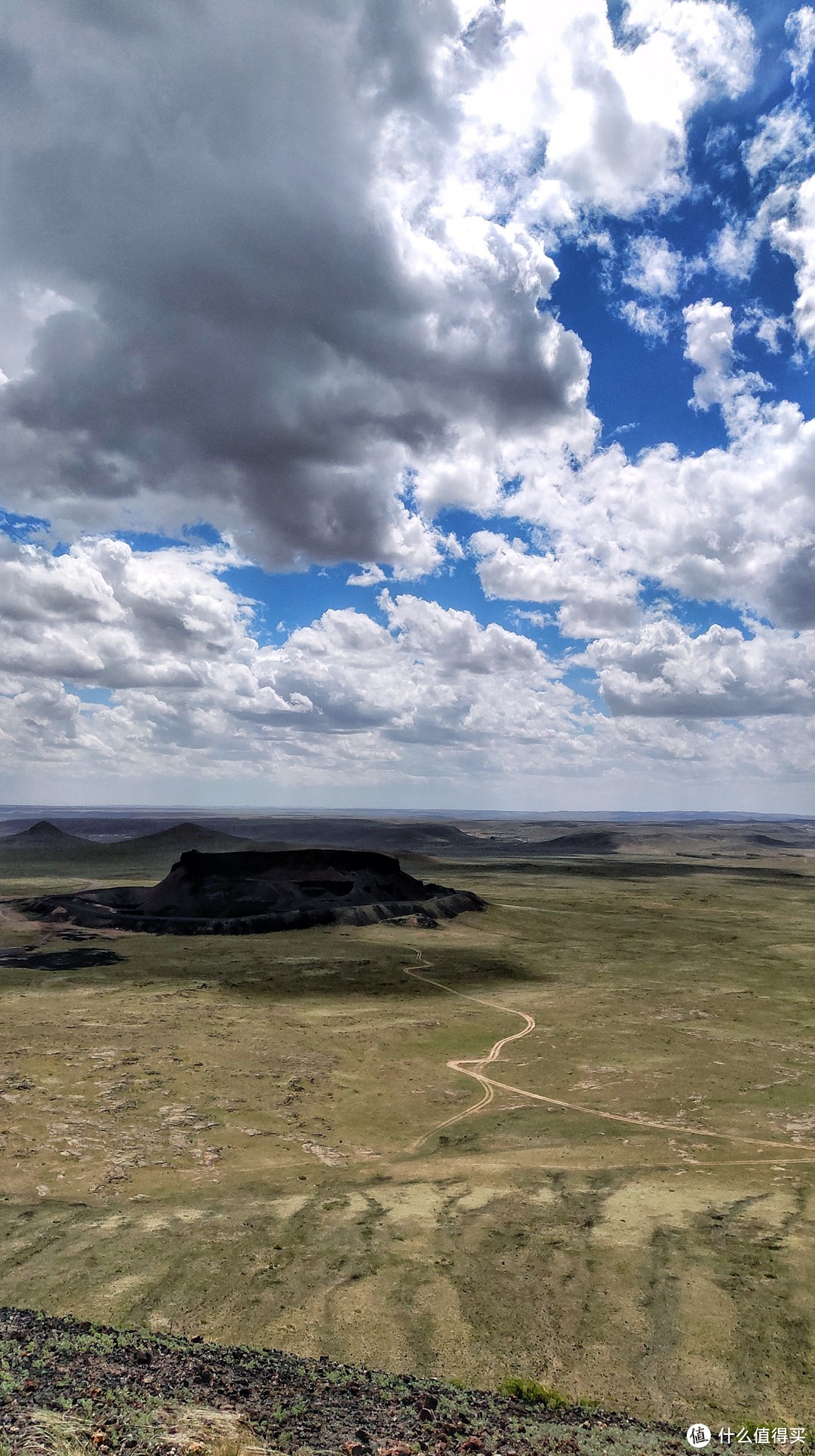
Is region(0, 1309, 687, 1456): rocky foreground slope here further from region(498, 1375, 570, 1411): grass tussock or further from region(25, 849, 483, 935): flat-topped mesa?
region(25, 849, 483, 935): flat-topped mesa

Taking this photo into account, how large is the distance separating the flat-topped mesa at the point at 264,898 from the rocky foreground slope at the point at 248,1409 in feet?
235

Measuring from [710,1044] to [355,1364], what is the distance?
32.7 metres

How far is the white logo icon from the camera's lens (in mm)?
11414

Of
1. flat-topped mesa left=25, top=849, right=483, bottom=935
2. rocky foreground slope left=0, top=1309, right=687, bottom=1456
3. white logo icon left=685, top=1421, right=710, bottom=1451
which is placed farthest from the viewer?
flat-topped mesa left=25, top=849, right=483, bottom=935

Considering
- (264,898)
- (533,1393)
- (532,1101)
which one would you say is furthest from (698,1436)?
(264,898)

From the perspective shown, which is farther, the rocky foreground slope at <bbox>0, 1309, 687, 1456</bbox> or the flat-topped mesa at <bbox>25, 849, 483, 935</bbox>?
the flat-topped mesa at <bbox>25, 849, 483, 935</bbox>

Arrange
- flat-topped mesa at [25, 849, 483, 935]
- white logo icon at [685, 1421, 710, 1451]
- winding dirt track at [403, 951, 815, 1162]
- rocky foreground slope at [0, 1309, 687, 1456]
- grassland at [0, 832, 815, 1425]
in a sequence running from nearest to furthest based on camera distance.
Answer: rocky foreground slope at [0, 1309, 687, 1456] → white logo icon at [685, 1421, 710, 1451] → grassland at [0, 832, 815, 1425] → winding dirt track at [403, 951, 815, 1162] → flat-topped mesa at [25, 849, 483, 935]

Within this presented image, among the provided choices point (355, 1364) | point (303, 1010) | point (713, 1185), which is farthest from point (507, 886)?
point (355, 1364)

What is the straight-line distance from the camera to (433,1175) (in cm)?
2373

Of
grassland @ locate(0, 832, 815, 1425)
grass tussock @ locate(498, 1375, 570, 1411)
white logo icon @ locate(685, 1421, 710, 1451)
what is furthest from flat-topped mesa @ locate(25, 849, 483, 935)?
white logo icon @ locate(685, 1421, 710, 1451)

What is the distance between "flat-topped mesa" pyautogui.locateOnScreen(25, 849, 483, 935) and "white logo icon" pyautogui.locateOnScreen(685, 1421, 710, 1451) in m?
74.8

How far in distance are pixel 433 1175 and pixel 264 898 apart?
71705 mm

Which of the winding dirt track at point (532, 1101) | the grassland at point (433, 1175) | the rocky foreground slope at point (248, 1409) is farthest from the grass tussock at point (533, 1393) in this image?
the winding dirt track at point (532, 1101)

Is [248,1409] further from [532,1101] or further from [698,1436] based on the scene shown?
[532,1101]
